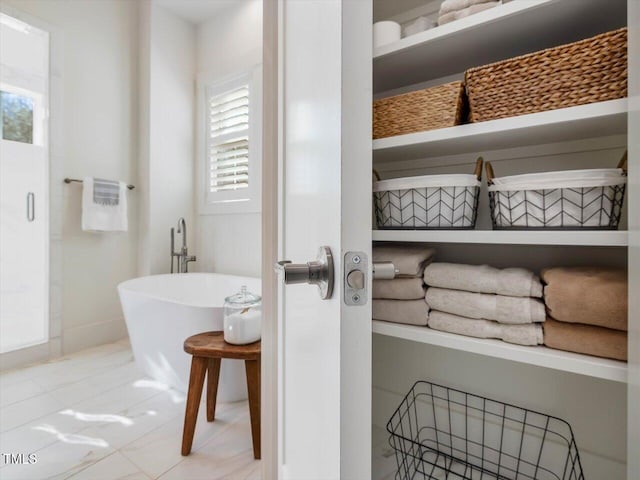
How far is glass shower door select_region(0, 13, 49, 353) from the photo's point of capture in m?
2.31

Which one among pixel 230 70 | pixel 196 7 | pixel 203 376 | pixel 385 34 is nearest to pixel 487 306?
pixel 385 34

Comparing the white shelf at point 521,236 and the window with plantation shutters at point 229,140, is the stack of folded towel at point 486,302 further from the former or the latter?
the window with plantation shutters at point 229,140

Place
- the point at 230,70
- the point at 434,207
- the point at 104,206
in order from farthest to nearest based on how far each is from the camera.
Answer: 1. the point at 230,70
2. the point at 104,206
3. the point at 434,207

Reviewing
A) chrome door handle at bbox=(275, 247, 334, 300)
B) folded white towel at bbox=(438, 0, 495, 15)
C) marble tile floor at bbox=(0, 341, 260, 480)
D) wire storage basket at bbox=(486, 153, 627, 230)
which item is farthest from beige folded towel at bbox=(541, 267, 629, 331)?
marble tile floor at bbox=(0, 341, 260, 480)

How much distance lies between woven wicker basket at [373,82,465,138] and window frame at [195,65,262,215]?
1.79 metres

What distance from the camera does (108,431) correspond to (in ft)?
5.20

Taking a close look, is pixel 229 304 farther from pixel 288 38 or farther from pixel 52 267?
pixel 52 267

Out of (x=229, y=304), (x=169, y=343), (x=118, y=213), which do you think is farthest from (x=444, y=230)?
(x=118, y=213)

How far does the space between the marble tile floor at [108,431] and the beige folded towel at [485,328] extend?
97 centimetres

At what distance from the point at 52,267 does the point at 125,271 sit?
Result: 543 mm

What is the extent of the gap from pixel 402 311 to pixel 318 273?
62cm

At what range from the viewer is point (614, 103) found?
0.72 m

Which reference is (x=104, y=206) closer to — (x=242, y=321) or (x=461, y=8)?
(x=242, y=321)

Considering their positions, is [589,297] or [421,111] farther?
[421,111]
